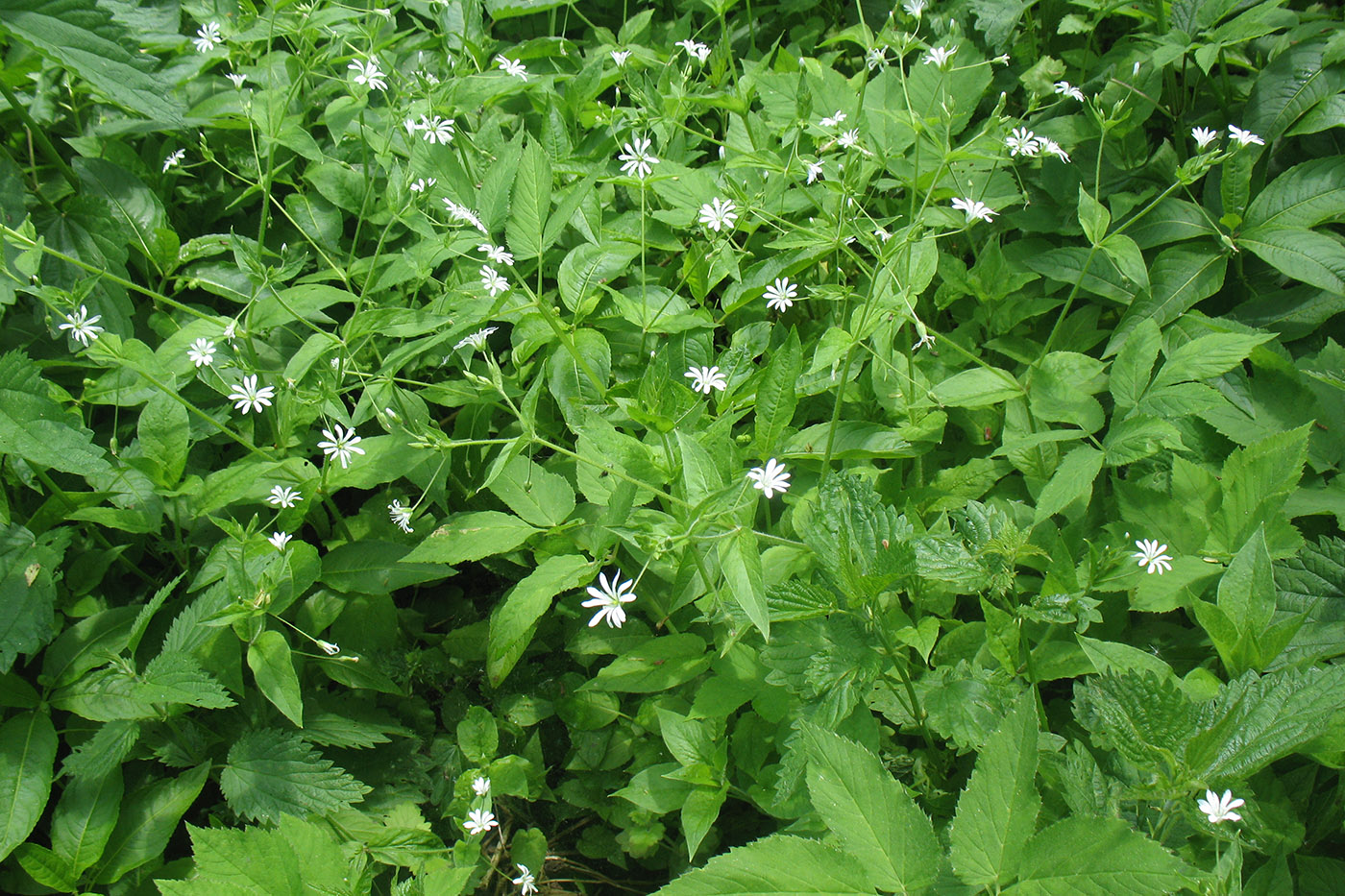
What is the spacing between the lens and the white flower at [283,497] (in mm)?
2082

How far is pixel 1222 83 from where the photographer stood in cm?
260

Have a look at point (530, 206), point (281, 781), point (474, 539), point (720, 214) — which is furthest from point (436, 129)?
point (281, 781)

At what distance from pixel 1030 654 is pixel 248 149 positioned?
9.38 ft

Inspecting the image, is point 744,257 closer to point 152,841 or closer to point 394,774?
point 394,774

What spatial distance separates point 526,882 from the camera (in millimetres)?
1987

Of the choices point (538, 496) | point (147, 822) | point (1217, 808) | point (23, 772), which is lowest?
point (147, 822)

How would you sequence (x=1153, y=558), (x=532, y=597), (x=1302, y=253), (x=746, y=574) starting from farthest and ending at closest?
1. (x=1302, y=253)
2. (x=532, y=597)
3. (x=1153, y=558)
4. (x=746, y=574)

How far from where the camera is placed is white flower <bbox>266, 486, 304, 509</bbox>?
6.83 feet

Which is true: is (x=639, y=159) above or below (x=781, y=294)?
above

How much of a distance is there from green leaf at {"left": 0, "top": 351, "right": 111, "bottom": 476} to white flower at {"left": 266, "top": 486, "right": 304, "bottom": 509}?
355 millimetres

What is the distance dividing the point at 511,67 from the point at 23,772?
2228 millimetres

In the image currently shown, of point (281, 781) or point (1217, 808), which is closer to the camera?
point (1217, 808)

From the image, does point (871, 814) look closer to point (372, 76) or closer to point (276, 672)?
point (276, 672)

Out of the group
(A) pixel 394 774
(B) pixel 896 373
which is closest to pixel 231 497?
(A) pixel 394 774
